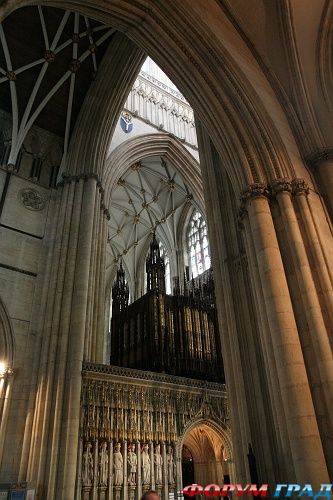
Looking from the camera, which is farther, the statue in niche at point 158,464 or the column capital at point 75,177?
the column capital at point 75,177

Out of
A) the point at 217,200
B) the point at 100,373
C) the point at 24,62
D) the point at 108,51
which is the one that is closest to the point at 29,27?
the point at 24,62

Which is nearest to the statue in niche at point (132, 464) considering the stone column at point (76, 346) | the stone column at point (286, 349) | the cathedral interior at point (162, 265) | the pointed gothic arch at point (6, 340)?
the cathedral interior at point (162, 265)

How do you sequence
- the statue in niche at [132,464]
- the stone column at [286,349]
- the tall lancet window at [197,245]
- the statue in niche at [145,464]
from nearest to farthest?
the stone column at [286,349], the statue in niche at [132,464], the statue in niche at [145,464], the tall lancet window at [197,245]

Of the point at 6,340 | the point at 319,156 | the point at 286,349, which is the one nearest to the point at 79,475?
the point at 6,340

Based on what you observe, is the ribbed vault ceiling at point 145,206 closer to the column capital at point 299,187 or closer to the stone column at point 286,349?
the column capital at point 299,187

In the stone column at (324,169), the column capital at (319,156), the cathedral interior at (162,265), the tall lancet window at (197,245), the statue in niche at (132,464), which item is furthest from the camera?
the tall lancet window at (197,245)

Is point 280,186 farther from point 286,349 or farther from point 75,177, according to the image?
point 75,177

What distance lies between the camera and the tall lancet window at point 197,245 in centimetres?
1914

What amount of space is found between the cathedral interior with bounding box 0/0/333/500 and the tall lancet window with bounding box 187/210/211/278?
3.55 metres

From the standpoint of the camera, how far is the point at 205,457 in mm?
12195

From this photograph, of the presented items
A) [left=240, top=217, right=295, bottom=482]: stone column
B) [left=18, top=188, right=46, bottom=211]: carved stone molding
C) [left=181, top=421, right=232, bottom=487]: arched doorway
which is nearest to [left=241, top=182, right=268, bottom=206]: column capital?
A: [left=240, top=217, right=295, bottom=482]: stone column

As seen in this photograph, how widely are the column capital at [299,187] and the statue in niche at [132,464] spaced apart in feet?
24.1

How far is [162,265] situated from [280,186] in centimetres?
846

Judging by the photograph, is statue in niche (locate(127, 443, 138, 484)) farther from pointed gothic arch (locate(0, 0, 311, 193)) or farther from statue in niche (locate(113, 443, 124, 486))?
pointed gothic arch (locate(0, 0, 311, 193))
